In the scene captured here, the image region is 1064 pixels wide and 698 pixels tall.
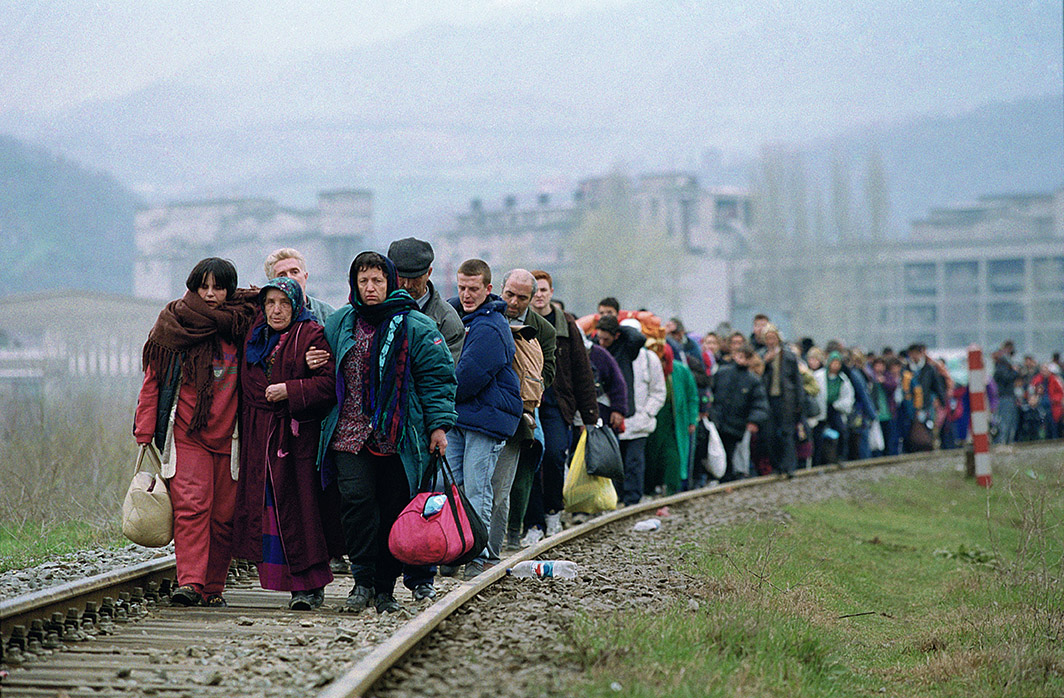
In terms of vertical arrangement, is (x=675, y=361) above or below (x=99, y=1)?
below

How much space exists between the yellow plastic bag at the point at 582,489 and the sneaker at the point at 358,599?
12.4 feet

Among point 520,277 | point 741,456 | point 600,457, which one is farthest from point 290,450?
point 741,456

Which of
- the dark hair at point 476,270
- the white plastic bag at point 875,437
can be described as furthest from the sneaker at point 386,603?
the white plastic bag at point 875,437

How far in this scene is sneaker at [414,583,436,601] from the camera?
7.57 meters

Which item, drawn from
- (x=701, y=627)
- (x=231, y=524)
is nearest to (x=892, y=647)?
(x=701, y=627)

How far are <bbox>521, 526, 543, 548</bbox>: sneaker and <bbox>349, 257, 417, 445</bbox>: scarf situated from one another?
3.50 metres

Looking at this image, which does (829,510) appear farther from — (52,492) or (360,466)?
(360,466)

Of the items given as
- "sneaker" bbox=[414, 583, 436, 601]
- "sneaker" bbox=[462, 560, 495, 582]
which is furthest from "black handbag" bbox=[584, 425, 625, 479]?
"sneaker" bbox=[414, 583, 436, 601]

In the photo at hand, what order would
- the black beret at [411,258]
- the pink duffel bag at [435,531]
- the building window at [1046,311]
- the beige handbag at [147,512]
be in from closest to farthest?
the pink duffel bag at [435,531] → the beige handbag at [147,512] → the black beret at [411,258] → the building window at [1046,311]

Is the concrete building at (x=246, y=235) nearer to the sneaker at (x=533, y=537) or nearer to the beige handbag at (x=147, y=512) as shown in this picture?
the sneaker at (x=533, y=537)

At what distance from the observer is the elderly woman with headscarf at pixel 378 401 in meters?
7.23

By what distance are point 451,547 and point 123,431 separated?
9.12 meters

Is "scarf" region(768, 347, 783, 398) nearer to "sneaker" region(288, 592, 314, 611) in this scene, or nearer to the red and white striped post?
the red and white striped post

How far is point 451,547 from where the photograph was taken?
703cm
